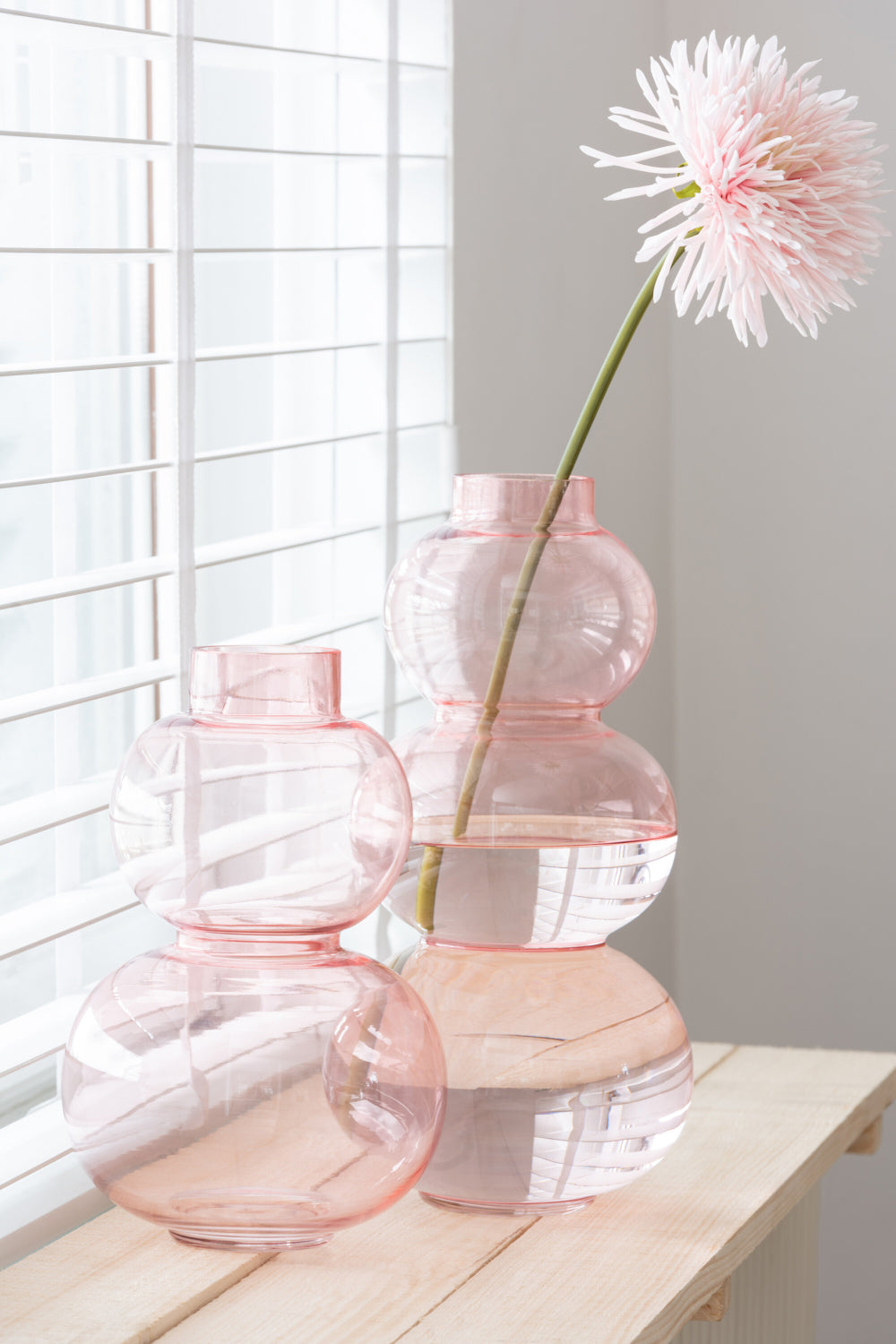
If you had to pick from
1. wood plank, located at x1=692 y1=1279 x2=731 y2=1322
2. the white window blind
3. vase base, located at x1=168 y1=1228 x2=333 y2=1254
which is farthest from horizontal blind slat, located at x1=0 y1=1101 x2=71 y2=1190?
wood plank, located at x1=692 y1=1279 x2=731 y2=1322

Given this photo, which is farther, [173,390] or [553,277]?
[553,277]

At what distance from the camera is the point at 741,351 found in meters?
1.71

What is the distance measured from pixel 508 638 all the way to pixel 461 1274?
307 millimetres

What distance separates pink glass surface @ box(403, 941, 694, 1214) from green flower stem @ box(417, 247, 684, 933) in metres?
0.05

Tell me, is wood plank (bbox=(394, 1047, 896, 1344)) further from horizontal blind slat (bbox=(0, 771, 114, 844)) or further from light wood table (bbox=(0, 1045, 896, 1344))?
horizontal blind slat (bbox=(0, 771, 114, 844))

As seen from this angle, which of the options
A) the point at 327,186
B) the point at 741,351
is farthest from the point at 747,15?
the point at 327,186

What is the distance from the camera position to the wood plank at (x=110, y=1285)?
72cm

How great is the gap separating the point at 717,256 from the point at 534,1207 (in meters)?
0.48

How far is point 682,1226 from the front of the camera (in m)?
0.83

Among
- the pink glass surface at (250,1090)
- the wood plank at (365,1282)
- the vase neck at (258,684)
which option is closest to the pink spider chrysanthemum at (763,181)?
the vase neck at (258,684)

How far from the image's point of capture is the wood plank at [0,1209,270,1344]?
2.37 ft

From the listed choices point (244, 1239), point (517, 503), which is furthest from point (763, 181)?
point (244, 1239)

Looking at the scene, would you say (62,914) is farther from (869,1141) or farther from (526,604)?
(869,1141)

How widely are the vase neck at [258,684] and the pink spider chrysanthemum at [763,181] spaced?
24 centimetres
